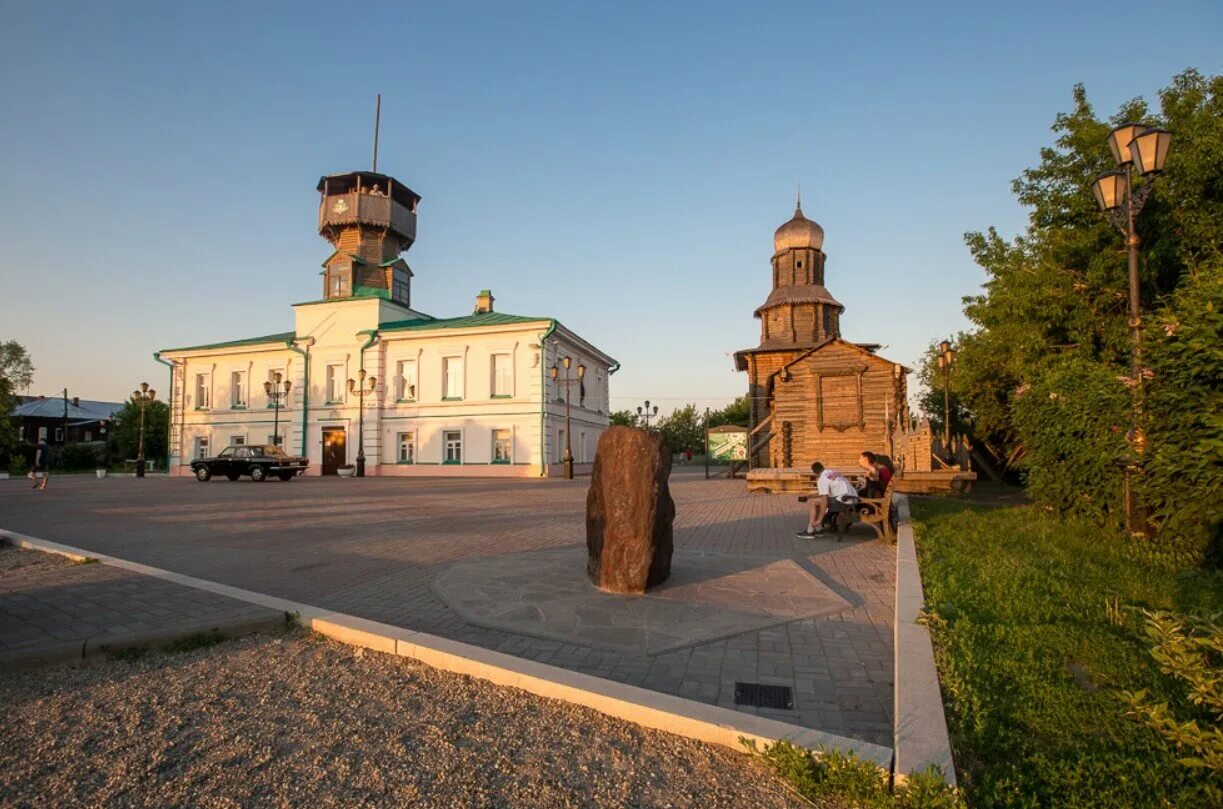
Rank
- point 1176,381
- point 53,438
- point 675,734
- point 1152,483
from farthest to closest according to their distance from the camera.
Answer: point 53,438, point 1152,483, point 1176,381, point 675,734

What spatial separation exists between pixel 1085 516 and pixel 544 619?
911cm

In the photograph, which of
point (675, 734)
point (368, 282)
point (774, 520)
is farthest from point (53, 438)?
point (675, 734)

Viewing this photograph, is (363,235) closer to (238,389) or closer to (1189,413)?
(238,389)

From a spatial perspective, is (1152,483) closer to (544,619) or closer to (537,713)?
(544,619)

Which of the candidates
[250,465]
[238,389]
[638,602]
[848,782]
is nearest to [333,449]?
[238,389]

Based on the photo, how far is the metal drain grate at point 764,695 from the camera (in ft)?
12.4

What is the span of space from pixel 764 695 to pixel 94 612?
5.33 meters

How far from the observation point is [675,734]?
3.25 m

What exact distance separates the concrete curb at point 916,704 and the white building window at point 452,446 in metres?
31.2

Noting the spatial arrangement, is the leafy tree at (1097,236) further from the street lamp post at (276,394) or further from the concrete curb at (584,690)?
the street lamp post at (276,394)

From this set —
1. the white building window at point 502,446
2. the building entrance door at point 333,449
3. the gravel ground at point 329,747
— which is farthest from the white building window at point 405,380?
the gravel ground at point 329,747

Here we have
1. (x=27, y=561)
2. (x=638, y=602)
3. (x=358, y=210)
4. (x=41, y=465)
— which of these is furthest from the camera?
(x=358, y=210)

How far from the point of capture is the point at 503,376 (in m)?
34.2

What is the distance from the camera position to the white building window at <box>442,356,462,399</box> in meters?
34.8
